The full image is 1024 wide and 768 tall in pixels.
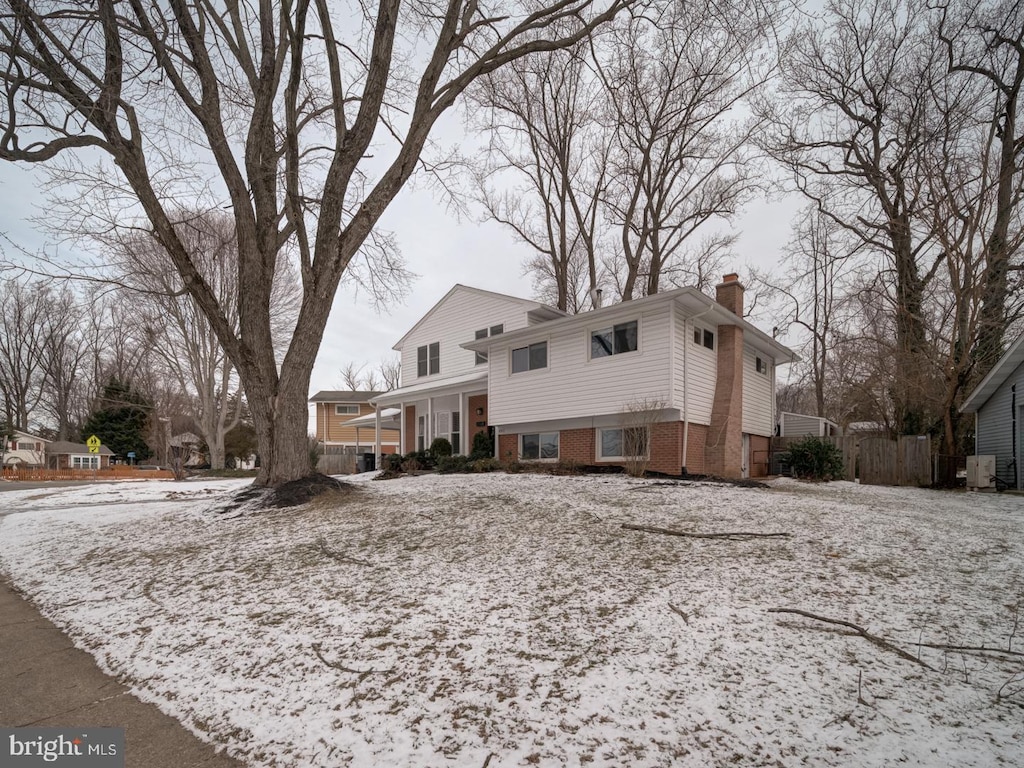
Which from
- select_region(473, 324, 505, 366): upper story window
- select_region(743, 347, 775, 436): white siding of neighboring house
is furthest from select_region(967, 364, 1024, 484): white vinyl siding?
select_region(473, 324, 505, 366): upper story window

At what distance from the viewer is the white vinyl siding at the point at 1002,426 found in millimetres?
14469

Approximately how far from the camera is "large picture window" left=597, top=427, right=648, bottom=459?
12.2 meters

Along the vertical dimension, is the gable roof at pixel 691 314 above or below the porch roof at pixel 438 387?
above

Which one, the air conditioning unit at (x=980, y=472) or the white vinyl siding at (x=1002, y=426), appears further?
the white vinyl siding at (x=1002, y=426)

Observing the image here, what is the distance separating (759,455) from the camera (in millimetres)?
16609

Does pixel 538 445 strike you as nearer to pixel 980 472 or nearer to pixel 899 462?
pixel 899 462

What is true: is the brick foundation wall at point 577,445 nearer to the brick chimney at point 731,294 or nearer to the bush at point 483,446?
the bush at point 483,446

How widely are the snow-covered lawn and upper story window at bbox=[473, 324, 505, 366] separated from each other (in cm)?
1220

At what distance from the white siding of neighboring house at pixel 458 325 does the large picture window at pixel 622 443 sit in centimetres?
546

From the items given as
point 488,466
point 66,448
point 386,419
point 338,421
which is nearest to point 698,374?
point 488,466

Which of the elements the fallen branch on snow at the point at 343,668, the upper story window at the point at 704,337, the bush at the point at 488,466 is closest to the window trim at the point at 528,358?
the bush at the point at 488,466

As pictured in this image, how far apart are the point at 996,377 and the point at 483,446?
1521cm

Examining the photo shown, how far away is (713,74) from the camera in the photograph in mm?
18953

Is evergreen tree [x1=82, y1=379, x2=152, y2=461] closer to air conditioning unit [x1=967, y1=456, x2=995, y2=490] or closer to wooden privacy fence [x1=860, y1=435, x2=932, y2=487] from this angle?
wooden privacy fence [x1=860, y1=435, x2=932, y2=487]
